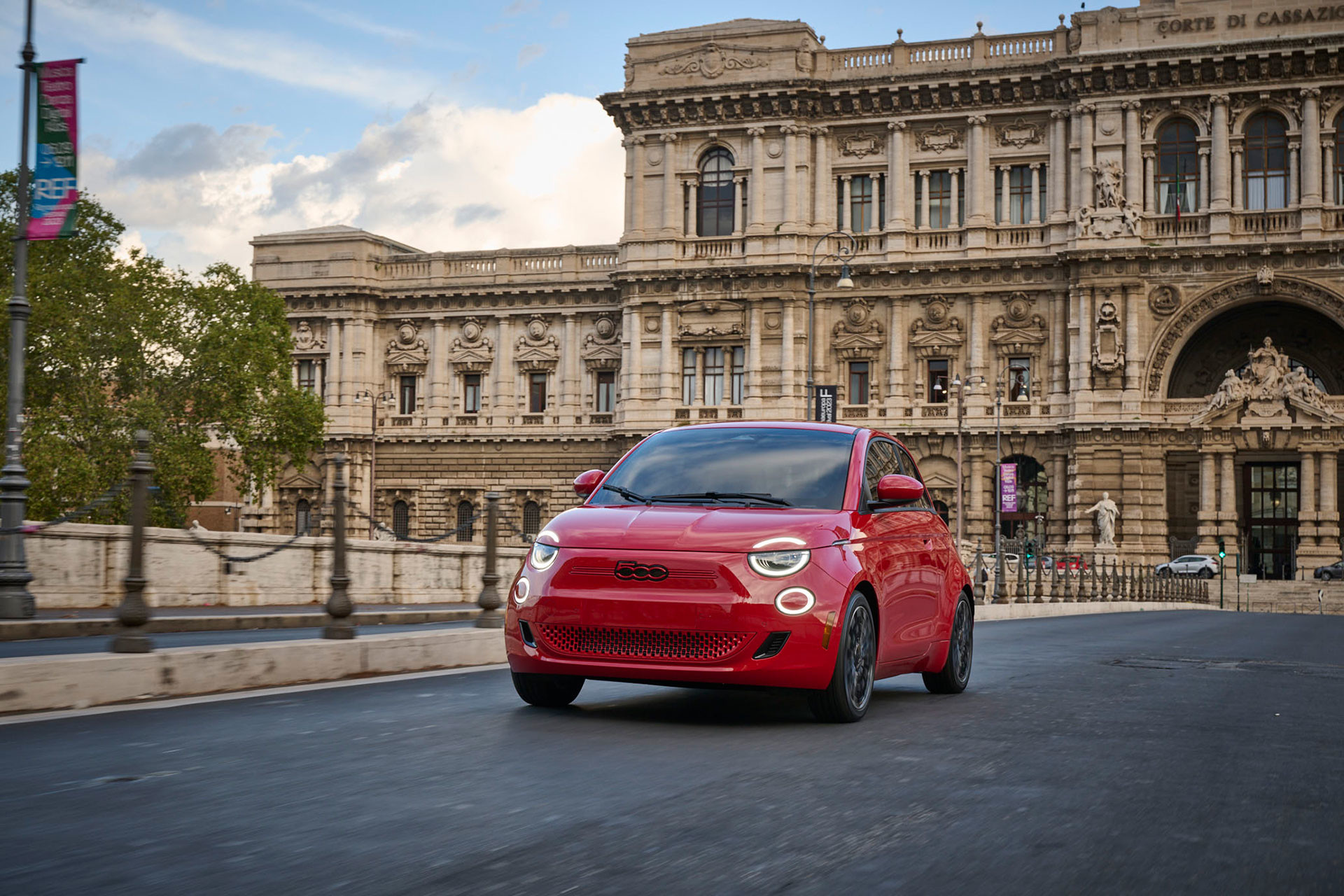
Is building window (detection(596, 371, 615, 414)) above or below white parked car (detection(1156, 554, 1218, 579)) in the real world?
above

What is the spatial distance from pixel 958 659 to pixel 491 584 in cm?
489

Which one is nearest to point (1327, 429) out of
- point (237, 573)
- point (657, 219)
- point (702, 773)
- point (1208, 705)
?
point (657, 219)

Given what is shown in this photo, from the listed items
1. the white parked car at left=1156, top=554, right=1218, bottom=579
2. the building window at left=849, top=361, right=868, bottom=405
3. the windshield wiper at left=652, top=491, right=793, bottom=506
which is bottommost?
the white parked car at left=1156, top=554, right=1218, bottom=579

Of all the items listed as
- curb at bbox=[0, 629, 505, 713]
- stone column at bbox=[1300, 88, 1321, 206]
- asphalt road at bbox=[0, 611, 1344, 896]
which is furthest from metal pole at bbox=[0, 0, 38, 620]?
stone column at bbox=[1300, 88, 1321, 206]

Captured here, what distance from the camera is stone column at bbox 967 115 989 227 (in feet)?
189

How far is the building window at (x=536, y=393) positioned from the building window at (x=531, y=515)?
14.3ft

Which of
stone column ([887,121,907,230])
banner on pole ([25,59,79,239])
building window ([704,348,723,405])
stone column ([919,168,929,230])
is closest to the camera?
banner on pole ([25,59,79,239])

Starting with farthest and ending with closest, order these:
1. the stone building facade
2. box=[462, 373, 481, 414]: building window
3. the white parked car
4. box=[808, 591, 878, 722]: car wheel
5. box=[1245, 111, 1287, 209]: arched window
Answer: box=[462, 373, 481, 414]: building window
box=[1245, 111, 1287, 209]: arched window
the stone building facade
the white parked car
box=[808, 591, 878, 722]: car wheel

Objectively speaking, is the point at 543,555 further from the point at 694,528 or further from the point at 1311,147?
the point at 1311,147

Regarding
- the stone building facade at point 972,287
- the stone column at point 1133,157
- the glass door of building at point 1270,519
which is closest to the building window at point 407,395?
the stone building facade at point 972,287

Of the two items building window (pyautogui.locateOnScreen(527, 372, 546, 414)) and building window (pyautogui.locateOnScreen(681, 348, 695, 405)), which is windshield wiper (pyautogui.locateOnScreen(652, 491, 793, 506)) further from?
building window (pyautogui.locateOnScreen(527, 372, 546, 414))

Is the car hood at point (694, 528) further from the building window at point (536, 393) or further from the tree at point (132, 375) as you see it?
the building window at point (536, 393)

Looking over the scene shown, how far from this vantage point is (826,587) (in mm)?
7363

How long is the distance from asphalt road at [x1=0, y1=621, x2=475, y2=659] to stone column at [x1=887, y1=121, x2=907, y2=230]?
41.5 m
